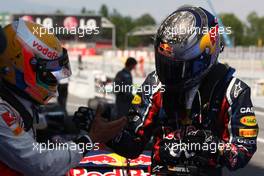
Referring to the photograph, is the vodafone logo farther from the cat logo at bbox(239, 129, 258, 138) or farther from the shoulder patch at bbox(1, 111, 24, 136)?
the cat logo at bbox(239, 129, 258, 138)

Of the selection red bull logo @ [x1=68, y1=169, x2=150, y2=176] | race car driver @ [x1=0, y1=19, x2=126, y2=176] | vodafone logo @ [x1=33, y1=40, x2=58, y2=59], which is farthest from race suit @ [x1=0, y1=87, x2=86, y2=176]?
red bull logo @ [x1=68, y1=169, x2=150, y2=176]

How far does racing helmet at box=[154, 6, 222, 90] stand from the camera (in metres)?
2.65

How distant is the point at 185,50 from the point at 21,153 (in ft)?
3.18

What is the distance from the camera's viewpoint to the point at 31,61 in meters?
2.39

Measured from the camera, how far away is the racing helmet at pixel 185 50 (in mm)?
2654

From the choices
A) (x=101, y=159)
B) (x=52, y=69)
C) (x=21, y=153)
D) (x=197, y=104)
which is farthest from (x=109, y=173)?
(x=21, y=153)

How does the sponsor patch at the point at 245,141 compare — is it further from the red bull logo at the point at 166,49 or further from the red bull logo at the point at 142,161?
the red bull logo at the point at 142,161

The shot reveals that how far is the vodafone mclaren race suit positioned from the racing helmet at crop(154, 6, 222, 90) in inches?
3.9

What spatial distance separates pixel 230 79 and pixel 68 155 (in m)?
0.98

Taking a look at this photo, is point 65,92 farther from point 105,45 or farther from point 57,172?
point 105,45

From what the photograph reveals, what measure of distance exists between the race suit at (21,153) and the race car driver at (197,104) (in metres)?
0.63

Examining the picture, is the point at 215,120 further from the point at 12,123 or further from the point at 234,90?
the point at 12,123

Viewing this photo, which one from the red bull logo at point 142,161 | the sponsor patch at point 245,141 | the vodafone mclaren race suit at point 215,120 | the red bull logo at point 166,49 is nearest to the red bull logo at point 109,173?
the red bull logo at point 142,161

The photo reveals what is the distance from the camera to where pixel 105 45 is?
101062 millimetres
